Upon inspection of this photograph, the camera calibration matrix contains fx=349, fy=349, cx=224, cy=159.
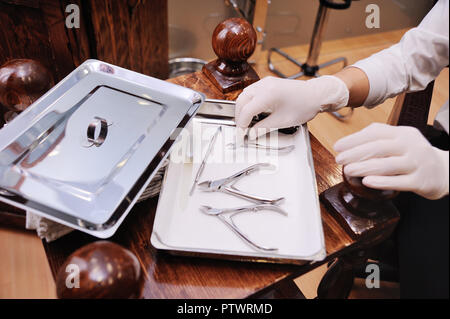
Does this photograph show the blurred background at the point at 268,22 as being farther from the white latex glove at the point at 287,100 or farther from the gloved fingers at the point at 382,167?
the gloved fingers at the point at 382,167

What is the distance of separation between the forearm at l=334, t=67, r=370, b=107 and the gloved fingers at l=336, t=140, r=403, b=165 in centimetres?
27

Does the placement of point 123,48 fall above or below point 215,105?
below

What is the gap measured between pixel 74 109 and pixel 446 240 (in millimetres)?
621

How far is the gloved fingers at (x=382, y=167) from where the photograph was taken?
486 mm

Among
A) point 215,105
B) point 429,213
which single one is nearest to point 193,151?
point 215,105

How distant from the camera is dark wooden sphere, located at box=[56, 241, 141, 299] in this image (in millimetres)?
452

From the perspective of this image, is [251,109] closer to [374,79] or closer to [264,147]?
[264,147]

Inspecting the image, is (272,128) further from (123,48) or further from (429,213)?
(123,48)

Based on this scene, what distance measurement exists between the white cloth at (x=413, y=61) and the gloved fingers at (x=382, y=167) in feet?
0.23

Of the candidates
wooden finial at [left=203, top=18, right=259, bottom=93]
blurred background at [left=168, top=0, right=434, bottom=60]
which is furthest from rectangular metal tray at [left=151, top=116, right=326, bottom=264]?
blurred background at [left=168, top=0, right=434, bottom=60]

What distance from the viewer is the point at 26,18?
1114 mm

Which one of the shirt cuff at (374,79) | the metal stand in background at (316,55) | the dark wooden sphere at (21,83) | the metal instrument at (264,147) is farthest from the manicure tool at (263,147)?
the metal stand in background at (316,55)

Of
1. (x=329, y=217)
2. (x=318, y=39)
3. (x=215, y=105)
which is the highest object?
(x=215, y=105)
